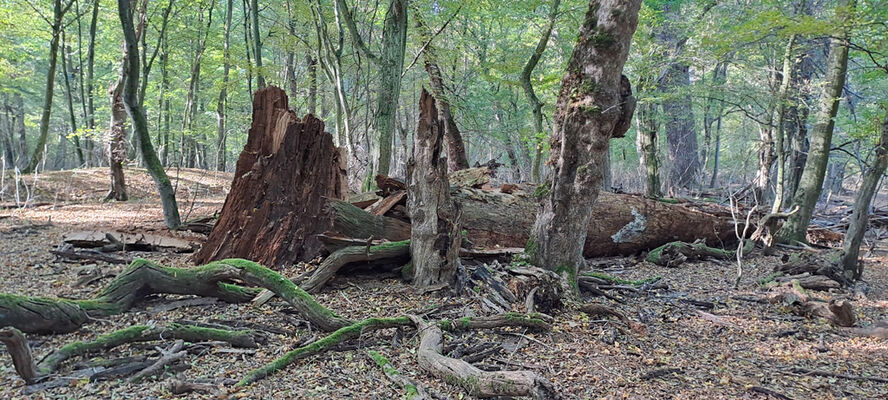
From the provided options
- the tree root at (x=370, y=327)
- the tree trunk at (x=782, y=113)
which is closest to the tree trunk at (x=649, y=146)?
the tree trunk at (x=782, y=113)

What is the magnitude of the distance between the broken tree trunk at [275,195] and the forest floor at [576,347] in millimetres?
415

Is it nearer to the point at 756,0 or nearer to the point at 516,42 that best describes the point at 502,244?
the point at 516,42

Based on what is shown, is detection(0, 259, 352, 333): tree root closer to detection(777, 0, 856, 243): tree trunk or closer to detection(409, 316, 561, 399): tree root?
detection(409, 316, 561, 399): tree root

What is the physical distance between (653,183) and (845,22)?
20.3 ft

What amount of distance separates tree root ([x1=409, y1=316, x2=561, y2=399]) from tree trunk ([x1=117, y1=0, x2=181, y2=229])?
519cm

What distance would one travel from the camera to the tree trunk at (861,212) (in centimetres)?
616

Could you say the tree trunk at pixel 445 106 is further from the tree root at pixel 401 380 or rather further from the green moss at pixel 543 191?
the tree root at pixel 401 380

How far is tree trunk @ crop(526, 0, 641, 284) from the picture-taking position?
474 centimetres

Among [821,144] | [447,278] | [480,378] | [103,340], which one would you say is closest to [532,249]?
[447,278]

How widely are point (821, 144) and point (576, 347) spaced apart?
7.39m

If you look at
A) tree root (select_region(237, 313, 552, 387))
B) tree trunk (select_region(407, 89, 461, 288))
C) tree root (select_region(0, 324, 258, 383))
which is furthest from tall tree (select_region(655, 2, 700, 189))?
tree root (select_region(0, 324, 258, 383))

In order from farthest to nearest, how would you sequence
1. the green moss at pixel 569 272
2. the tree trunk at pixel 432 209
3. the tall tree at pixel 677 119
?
1. the tall tree at pixel 677 119
2. the green moss at pixel 569 272
3. the tree trunk at pixel 432 209

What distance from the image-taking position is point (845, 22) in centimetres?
688

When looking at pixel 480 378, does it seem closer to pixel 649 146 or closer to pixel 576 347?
pixel 576 347
